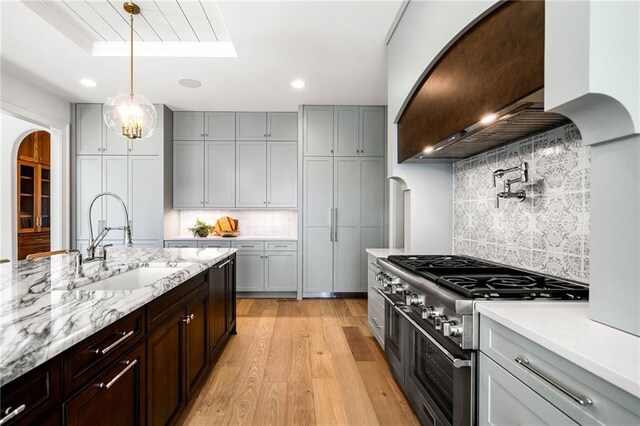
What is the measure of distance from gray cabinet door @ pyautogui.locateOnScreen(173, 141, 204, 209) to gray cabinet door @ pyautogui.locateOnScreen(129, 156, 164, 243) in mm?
318

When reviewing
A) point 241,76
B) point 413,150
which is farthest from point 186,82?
point 413,150

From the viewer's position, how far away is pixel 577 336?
0.86 m

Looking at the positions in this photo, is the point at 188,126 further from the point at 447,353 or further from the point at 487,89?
the point at 447,353

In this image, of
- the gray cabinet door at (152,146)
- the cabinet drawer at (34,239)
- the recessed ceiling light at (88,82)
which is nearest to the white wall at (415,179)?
the gray cabinet door at (152,146)

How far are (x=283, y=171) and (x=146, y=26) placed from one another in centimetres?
241

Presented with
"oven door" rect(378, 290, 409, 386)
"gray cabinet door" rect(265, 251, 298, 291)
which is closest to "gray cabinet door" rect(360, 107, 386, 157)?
"gray cabinet door" rect(265, 251, 298, 291)

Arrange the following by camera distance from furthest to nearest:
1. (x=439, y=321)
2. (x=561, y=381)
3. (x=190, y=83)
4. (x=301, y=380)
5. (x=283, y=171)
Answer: (x=283, y=171) < (x=190, y=83) < (x=301, y=380) < (x=439, y=321) < (x=561, y=381)

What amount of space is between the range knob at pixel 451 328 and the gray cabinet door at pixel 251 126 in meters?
4.07

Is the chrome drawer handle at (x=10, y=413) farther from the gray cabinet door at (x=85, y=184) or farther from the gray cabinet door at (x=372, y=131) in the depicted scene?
the gray cabinet door at (x=85, y=184)

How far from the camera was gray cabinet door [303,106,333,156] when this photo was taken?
459 cm

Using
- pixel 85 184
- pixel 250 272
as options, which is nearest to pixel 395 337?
pixel 250 272

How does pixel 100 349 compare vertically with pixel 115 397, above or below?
above

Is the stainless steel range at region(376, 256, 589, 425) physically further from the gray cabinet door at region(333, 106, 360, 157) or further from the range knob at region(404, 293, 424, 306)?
the gray cabinet door at region(333, 106, 360, 157)

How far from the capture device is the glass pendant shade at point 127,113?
2518mm
